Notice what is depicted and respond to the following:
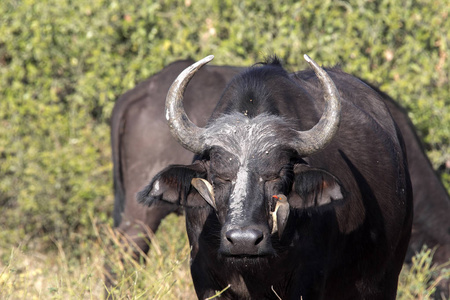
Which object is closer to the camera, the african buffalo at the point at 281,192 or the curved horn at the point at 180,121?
the african buffalo at the point at 281,192

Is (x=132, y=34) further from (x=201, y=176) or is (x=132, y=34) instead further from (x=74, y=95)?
(x=201, y=176)

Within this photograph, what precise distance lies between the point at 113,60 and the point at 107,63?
86mm

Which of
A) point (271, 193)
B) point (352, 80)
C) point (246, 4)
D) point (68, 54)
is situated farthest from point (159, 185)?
point (68, 54)

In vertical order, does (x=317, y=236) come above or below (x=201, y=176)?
below

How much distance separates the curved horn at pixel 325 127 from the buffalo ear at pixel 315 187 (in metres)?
0.12

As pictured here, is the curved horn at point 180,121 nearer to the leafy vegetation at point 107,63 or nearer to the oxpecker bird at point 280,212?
the oxpecker bird at point 280,212

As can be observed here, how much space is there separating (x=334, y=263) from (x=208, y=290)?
30.3 inches

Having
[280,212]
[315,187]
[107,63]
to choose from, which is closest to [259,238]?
[280,212]

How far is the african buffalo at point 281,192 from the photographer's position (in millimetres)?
4133

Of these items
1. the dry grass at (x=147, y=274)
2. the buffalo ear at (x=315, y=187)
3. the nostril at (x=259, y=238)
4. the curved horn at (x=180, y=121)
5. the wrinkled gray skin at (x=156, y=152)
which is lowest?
the dry grass at (x=147, y=274)

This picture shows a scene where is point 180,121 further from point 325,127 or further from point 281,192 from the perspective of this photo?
point 325,127

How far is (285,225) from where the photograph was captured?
4.20m

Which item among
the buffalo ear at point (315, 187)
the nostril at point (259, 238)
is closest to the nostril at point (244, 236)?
the nostril at point (259, 238)

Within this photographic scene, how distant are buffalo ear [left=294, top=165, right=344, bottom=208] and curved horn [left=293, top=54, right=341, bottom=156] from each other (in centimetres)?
12
